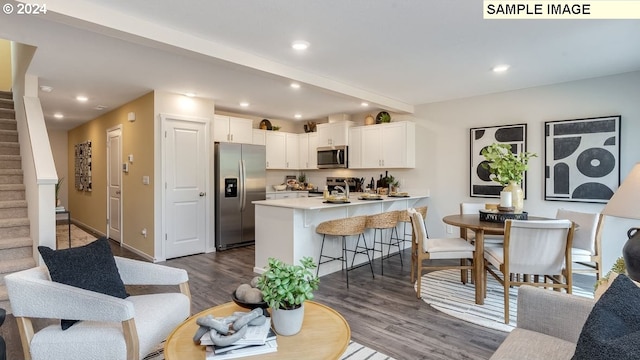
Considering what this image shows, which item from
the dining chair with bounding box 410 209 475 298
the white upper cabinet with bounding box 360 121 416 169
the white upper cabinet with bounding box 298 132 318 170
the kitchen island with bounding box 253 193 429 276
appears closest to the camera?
the dining chair with bounding box 410 209 475 298

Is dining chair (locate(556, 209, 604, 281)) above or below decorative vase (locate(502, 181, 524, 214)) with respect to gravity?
below

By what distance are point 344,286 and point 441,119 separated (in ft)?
10.4

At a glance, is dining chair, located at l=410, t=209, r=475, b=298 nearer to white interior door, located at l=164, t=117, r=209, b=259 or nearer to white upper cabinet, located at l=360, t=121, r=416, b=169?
white upper cabinet, located at l=360, t=121, r=416, b=169

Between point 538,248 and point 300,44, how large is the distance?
2671 millimetres

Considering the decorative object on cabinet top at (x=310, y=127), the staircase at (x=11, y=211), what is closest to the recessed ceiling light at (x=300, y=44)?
the staircase at (x=11, y=211)

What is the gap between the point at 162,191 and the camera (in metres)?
4.67

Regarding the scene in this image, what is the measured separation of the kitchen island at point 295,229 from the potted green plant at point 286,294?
6.54ft

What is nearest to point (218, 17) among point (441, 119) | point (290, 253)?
point (290, 253)

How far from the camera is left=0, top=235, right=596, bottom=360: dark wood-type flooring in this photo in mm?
2352

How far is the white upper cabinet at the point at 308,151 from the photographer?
6.68 metres

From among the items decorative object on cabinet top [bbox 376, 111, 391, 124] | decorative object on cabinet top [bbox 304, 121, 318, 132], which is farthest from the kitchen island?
decorative object on cabinet top [bbox 304, 121, 318, 132]

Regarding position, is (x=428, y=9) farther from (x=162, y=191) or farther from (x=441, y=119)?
(x=162, y=191)

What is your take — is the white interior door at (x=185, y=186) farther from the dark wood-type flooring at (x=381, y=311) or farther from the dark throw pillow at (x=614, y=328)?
the dark throw pillow at (x=614, y=328)

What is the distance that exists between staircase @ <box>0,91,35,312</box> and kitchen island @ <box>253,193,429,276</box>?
7.53ft
